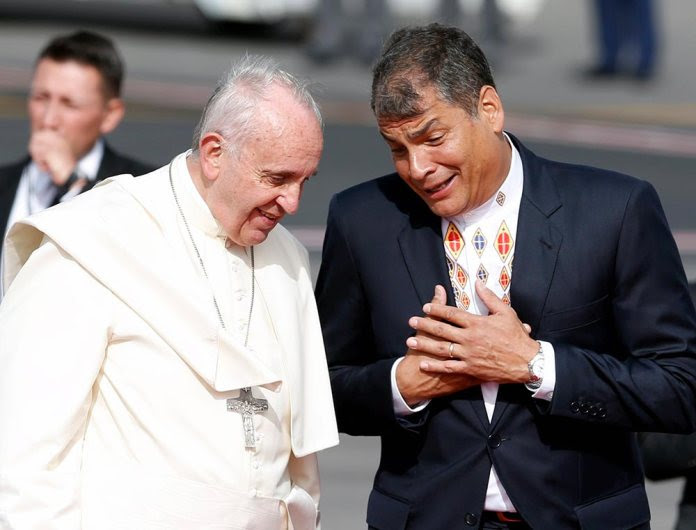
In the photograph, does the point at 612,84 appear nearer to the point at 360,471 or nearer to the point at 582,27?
the point at 582,27

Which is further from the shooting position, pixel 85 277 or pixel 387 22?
pixel 387 22

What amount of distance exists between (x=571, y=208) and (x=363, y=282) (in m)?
0.49

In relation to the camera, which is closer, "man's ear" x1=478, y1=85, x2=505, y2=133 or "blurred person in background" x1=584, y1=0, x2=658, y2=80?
"man's ear" x1=478, y1=85, x2=505, y2=133

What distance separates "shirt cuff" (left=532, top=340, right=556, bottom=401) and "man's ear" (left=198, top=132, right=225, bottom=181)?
2.52 ft

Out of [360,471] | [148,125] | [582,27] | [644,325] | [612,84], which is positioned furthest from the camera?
[582,27]

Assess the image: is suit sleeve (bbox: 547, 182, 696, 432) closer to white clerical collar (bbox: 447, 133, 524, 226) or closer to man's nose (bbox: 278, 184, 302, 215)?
white clerical collar (bbox: 447, 133, 524, 226)

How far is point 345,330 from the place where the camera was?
3.13m

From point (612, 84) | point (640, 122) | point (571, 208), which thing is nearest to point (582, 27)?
point (612, 84)

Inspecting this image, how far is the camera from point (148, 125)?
37.3 feet

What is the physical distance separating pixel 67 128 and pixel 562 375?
233cm

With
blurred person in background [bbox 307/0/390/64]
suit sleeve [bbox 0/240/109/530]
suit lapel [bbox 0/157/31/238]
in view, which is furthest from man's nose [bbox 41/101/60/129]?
blurred person in background [bbox 307/0/390/64]

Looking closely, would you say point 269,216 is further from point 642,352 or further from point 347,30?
point 347,30

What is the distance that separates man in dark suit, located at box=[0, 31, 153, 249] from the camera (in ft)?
14.6

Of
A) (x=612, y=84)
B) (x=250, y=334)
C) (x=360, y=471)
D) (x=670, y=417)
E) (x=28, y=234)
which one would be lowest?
(x=360, y=471)
